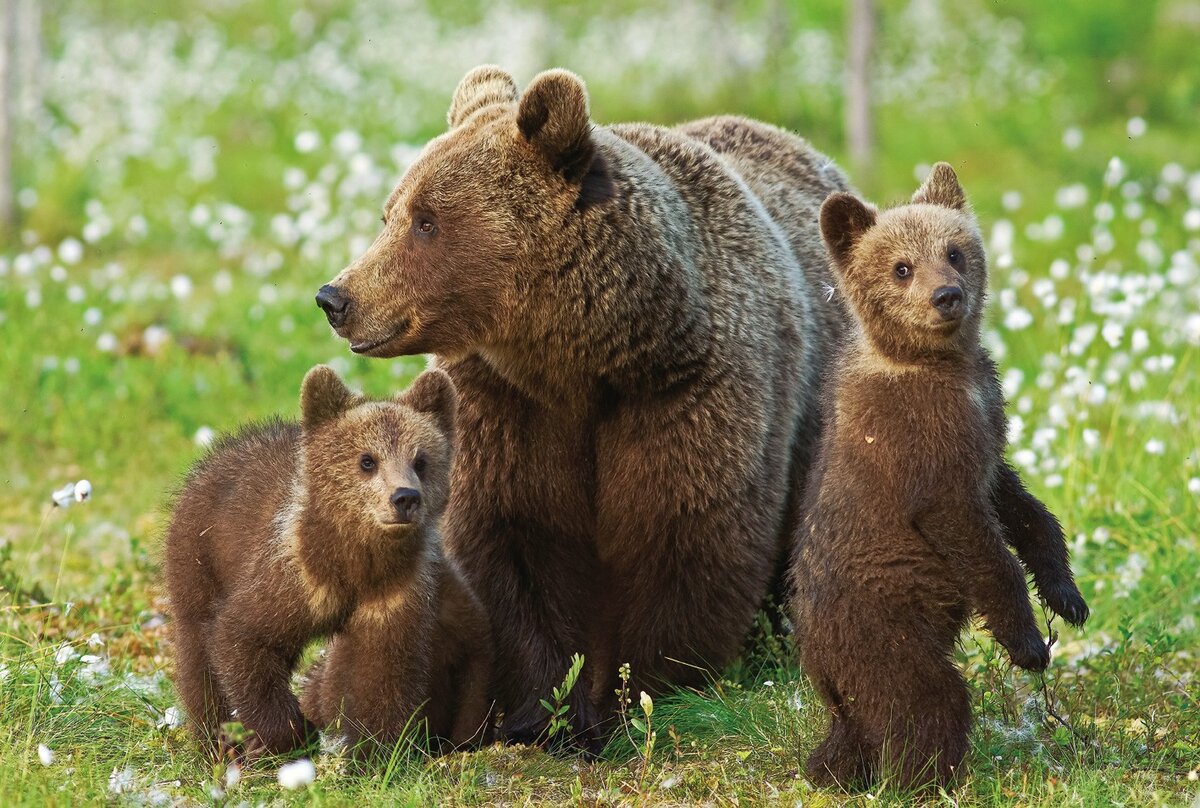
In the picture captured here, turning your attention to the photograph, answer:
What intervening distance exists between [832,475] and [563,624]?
143 cm

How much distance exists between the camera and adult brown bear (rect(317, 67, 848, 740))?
527 cm

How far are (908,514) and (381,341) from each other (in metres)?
1.88

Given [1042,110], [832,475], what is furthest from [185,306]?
[1042,110]

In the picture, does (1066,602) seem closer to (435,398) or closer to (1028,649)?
(1028,649)

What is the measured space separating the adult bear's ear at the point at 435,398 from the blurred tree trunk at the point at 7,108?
28.0 ft

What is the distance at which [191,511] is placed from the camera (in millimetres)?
5355

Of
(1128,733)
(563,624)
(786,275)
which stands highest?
(786,275)

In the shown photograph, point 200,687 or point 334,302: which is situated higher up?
point 334,302

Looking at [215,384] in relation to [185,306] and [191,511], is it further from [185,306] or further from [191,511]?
[191,511]

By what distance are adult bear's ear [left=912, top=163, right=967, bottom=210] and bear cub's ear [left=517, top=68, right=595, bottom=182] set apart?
110cm

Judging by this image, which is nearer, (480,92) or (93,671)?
(93,671)

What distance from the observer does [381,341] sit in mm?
5316

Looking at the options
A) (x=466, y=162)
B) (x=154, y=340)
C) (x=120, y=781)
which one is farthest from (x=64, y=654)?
(x=154, y=340)

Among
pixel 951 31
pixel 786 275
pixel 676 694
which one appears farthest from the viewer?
pixel 951 31
